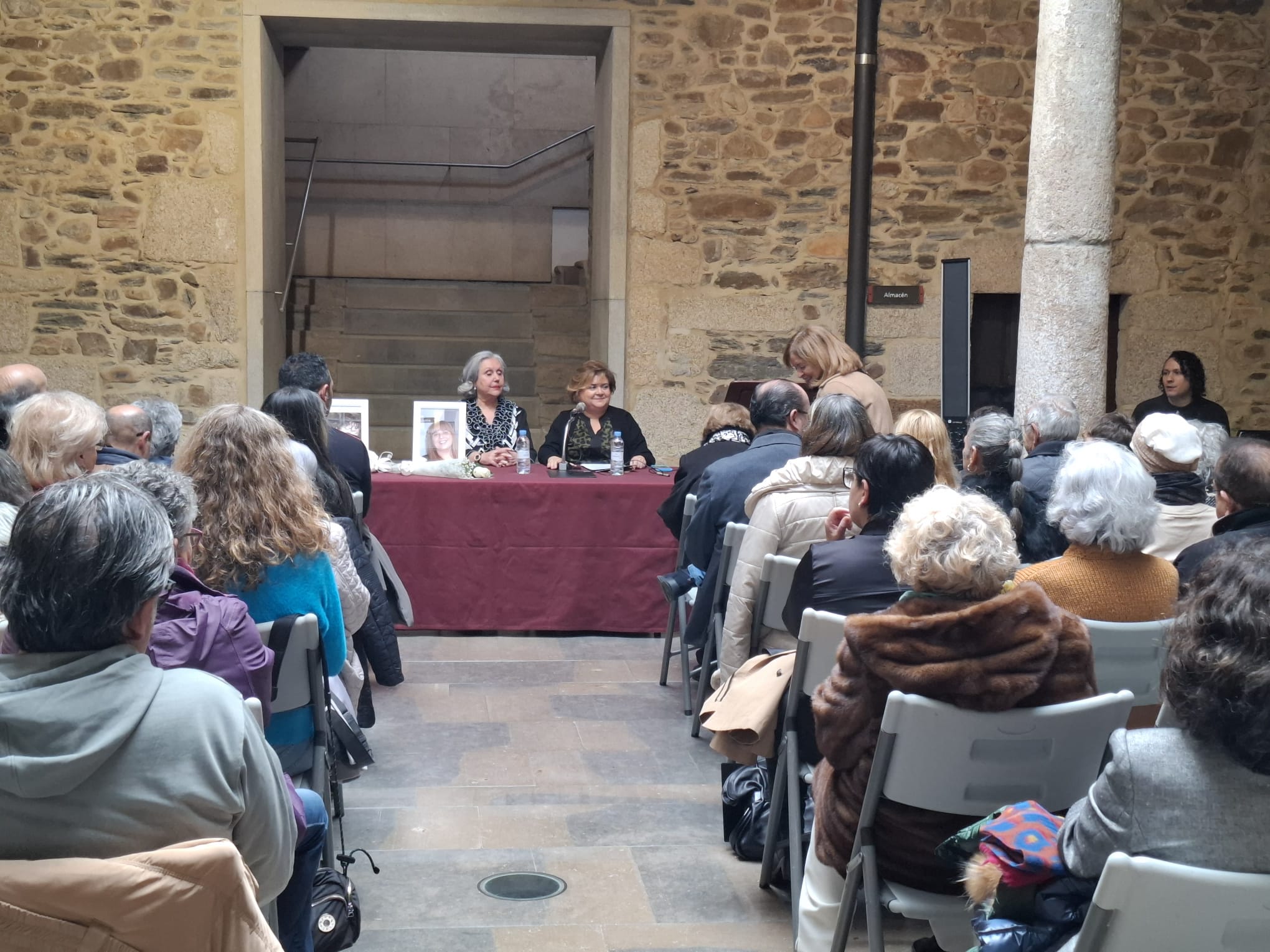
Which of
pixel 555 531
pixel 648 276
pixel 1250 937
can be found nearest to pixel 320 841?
pixel 1250 937

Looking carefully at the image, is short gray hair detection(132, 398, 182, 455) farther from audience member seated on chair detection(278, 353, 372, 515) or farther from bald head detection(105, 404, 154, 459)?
audience member seated on chair detection(278, 353, 372, 515)

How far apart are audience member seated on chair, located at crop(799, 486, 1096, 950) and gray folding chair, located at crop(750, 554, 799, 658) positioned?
1288 millimetres

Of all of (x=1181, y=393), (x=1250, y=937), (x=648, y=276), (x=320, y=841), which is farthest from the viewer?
(x=648, y=276)

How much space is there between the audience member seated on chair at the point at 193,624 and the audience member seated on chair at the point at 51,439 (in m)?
1.15

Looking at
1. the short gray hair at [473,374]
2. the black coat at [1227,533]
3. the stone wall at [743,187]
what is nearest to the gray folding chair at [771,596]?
the black coat at [1227,533]

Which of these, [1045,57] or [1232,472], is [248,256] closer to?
[1045,57]

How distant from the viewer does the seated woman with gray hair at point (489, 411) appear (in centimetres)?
649

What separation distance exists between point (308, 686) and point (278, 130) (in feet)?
20.6

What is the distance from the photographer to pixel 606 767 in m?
4.27

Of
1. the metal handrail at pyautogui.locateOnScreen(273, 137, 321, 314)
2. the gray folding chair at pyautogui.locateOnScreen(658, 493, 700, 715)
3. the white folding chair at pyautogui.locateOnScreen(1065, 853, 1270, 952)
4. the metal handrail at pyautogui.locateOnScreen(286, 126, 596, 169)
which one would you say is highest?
the metal handrail at pyautogui.locateOnScreen(286, 126, 596, 169)

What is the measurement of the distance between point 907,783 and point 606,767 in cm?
203

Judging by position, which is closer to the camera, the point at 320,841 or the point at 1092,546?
the point at 320,841

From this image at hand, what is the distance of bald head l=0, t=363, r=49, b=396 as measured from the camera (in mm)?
4707

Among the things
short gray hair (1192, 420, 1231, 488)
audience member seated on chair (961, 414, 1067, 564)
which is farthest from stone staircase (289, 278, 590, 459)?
audience member seated on chair (961, 414, 1067, 564)
